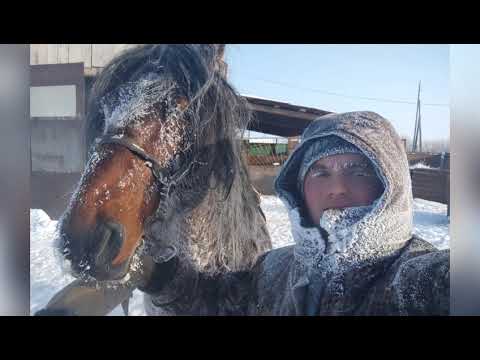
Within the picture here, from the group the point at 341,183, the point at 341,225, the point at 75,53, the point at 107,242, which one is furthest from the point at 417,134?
the point at 75,53

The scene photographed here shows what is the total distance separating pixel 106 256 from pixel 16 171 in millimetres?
774

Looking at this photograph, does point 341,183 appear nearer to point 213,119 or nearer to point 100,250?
point 213,119

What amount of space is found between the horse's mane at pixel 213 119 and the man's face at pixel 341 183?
0.85 ft

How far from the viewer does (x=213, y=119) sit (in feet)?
5.06

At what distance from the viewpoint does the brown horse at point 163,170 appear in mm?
1446

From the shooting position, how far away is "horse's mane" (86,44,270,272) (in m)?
1.51

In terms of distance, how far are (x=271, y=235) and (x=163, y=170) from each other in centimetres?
57

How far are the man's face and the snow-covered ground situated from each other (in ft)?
0.56

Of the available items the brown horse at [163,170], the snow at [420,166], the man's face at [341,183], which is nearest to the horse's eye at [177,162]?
the brown horse at [163,170]

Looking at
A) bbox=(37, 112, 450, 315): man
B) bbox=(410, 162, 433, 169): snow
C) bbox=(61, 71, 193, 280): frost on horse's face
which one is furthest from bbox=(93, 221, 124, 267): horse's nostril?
bbox=(410, 162, 433, 169): snow

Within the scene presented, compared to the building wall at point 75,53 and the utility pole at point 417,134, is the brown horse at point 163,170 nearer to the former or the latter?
the building wall at point 75,53

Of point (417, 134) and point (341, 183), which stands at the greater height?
point (417, 134)
